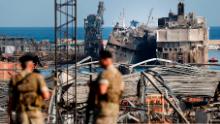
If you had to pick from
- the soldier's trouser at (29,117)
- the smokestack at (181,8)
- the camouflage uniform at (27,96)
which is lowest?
the soldier's trouser at (29,117)

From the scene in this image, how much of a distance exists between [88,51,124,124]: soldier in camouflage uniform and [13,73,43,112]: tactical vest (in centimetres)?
105

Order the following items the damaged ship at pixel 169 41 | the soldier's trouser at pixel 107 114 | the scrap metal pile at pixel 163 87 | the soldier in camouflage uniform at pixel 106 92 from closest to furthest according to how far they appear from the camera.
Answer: the soldier in camouflage uniform at pixel 106 92 < the soldier's trouser at pixel 107 114 < the scrap metal pile at pixel 163 87 < the damaged ship at pixel 169 41

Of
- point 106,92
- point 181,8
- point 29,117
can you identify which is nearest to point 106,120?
point 106,92

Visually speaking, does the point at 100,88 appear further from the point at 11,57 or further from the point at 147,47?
the point at 147,47

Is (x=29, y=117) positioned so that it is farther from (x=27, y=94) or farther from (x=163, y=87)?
(x=163, y=87)

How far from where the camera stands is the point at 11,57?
96812 millimetres

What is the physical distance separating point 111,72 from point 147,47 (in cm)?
10748

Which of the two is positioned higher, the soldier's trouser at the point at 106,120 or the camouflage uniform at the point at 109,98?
the camouflage uniform at the point at 109,98

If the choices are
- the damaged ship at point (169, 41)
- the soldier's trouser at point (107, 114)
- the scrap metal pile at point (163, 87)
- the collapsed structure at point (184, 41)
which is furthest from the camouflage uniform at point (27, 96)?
the collapsed structure at point (184, 41)

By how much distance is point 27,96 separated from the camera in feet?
40.8

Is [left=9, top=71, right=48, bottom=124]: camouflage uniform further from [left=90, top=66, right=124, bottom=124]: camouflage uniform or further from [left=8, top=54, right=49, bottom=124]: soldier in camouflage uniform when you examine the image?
[left=90, top=66, right=124, bottom=124]: camouflage uniform

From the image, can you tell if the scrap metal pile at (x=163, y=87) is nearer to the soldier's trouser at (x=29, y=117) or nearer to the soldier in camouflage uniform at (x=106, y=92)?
the soldier's trouser at (x=29, y=117)

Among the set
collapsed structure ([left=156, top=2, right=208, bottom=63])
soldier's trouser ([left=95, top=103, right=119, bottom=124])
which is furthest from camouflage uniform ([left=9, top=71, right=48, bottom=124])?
collapsed structure ([left=156, top=2, right=208, bottom=63])

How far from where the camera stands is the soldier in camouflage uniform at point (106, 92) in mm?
11719
